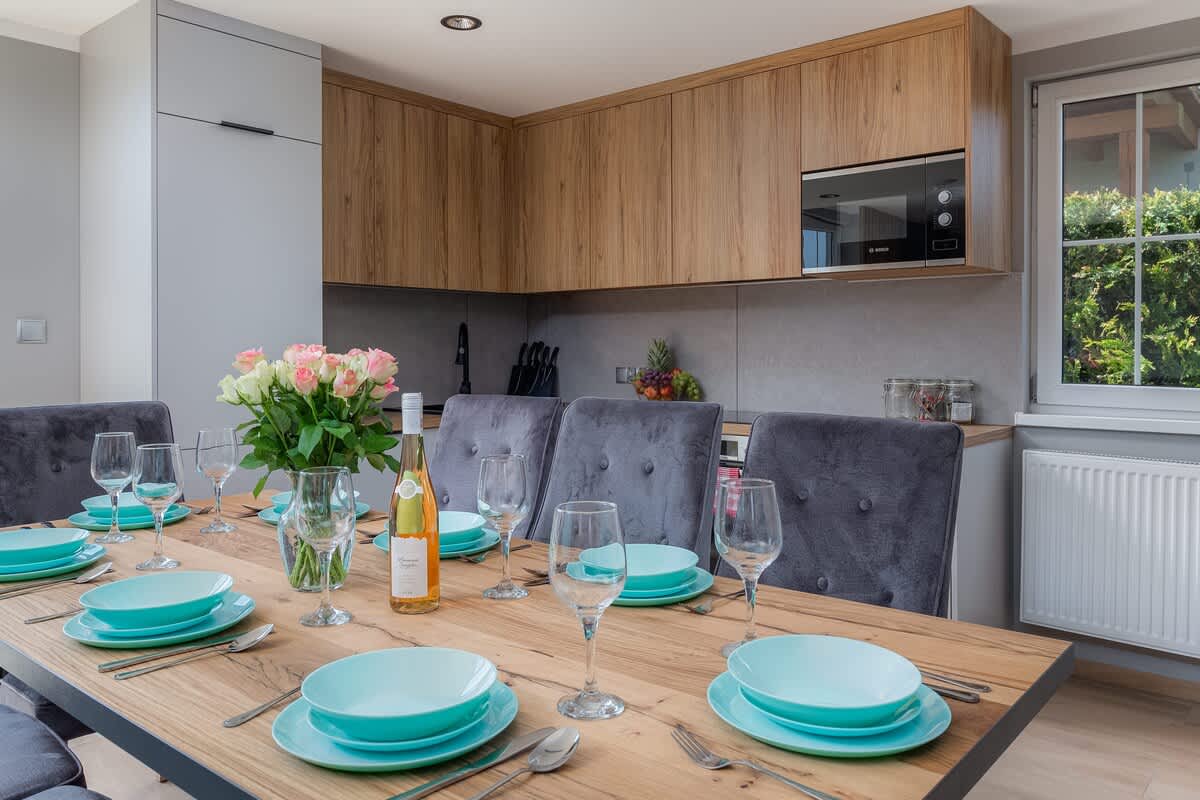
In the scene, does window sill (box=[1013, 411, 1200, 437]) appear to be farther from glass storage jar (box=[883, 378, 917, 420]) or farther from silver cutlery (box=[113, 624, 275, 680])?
silver cutlery (box=[113, 624, 275, 680])

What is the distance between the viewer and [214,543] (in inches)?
62.4

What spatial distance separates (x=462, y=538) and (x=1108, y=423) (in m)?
2.33

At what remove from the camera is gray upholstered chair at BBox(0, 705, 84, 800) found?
113cm

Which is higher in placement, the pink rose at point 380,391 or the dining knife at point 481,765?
the pink rose at point 380,391

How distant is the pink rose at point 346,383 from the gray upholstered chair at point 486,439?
79 cm

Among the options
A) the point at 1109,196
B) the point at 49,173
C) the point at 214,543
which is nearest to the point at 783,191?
the point at 1109,196

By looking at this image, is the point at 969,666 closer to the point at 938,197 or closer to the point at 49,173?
the point at 938,197

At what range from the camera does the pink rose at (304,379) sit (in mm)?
1197

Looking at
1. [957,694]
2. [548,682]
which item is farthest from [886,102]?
[548,682]

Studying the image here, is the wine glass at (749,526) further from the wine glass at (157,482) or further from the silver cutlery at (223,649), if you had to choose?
the wine glass at (157,482)

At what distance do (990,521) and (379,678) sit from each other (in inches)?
104

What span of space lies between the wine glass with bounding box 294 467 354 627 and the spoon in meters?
0.45

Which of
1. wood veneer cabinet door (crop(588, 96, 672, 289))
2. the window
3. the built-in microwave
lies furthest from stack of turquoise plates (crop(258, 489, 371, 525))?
the window

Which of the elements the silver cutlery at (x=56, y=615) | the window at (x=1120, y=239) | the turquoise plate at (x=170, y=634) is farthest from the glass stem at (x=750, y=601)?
the window at (x=1120, y=239)
